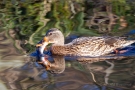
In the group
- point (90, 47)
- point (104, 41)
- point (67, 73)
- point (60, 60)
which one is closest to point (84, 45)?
point (90, 47)

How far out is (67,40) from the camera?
11.1 meters

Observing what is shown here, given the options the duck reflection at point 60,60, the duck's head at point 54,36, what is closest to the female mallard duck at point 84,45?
the duck's head at point 54,36

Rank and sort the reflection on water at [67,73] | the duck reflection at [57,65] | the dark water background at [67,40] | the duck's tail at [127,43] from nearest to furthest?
the reflection on water at [67,73] < the dark water background at [67,40] < the duck reflection at [57,65] < the duck's tail at [127,43]

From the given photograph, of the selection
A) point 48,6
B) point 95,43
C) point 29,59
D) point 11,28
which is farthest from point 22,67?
point 48,6

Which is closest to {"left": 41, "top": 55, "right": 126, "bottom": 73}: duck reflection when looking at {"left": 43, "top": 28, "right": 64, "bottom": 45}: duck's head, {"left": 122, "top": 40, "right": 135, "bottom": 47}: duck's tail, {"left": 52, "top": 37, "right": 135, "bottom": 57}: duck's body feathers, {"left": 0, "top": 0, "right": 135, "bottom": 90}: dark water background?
{"left": 0, "top": 0, "right": 135, "bottom": 90}: dark water background

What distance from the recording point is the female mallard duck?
32.9ft

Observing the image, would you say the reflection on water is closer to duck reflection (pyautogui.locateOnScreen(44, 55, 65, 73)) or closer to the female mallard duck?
duck reflection (pyautogui.locateOnScreen(44, 55, 65, 73))

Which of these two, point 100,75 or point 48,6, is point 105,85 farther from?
point 48,6

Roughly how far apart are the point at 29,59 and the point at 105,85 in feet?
7.83

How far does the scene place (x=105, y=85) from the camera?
25.6 ft

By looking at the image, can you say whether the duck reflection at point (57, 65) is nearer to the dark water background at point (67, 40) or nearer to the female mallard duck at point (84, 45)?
the dark water background at point (67, 40)

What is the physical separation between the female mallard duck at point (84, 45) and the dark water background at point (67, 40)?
23 cm

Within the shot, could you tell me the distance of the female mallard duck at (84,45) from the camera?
10.0m

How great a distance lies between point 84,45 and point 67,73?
5.14 ft
